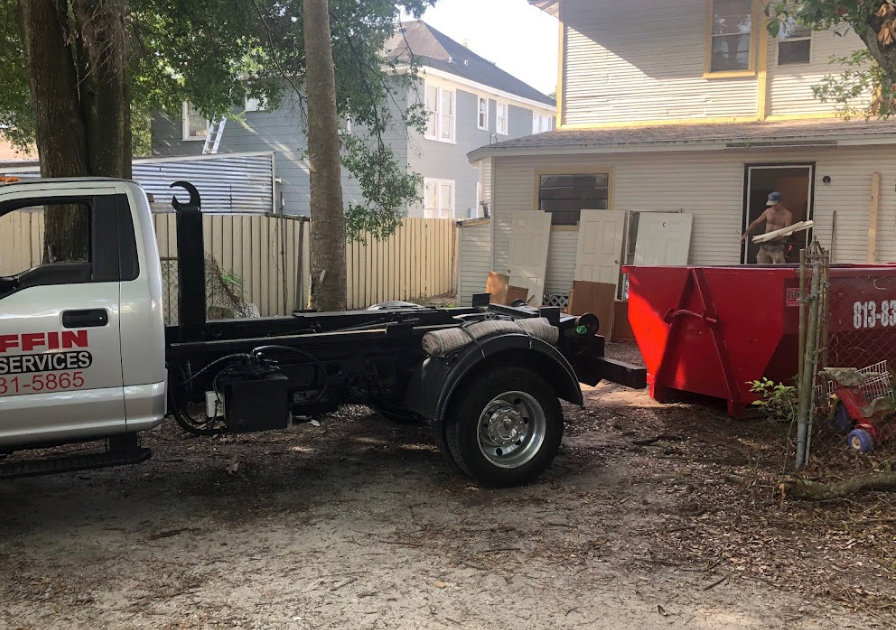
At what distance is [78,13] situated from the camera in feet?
24.8

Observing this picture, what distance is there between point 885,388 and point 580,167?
9.48 meters

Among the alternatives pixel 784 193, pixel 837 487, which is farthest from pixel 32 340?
pixel 784 193

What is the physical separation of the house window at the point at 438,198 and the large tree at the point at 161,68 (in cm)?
1013

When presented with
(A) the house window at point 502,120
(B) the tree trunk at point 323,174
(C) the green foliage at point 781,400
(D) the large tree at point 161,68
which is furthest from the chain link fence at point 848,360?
(A) the house window at point 502,120

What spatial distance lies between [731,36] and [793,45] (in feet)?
3.72

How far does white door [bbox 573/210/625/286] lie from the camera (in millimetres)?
14719

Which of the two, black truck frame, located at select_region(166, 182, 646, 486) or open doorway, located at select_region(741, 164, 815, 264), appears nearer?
black truck frame, located at select_region(166, 182, 646, 486)

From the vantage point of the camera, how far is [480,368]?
5867 millimetres

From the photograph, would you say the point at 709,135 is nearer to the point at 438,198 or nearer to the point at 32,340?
the point at 32,340

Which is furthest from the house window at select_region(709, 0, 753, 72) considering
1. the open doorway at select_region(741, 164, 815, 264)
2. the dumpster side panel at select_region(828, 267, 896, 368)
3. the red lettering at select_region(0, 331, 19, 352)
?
the red lettering at select_region(0, 331, 19, 352)

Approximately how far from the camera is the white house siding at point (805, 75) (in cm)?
1466

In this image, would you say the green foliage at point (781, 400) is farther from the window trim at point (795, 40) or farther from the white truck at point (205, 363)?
the window trim at point (795, 40)

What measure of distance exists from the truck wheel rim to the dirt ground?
0.87 ft

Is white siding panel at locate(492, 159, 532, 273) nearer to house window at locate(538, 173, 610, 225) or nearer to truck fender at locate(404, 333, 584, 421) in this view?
house window at locate(538, 173, 610, 225)
